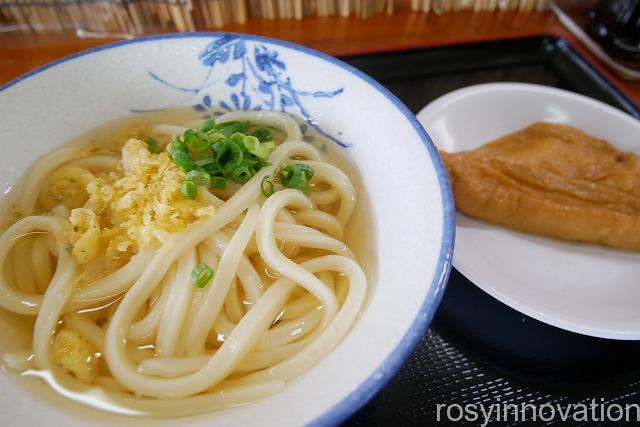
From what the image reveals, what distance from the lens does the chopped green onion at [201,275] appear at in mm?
1250

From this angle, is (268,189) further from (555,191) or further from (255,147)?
(555,191)

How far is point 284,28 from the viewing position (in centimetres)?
277

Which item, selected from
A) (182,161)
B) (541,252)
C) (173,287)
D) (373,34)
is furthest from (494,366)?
(373,34)

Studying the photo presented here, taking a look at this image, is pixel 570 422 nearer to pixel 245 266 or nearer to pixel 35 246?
→ pixel 245 266

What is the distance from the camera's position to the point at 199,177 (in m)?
1.37

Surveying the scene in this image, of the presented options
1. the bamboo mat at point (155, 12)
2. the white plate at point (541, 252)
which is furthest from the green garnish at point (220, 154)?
the bamboo mat at point (155, 12)

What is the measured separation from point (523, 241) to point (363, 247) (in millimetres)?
767

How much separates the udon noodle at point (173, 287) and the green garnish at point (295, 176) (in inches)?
0.8

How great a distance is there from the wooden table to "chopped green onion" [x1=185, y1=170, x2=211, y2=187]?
56.1 inches

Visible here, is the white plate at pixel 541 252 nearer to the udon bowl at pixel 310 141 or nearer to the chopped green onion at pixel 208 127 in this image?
the udon bowl at pixel 310 141

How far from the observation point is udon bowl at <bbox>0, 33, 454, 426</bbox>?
978 millimetres

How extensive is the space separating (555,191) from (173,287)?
1446 millimetres

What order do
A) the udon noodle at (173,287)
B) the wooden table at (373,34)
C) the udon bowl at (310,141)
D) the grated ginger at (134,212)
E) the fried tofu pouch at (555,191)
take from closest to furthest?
the udon bowl at (310,141) → the udon noodle at (173,287) → the grated ginger at (134,212) → the fried tofu pouch at (555,191) → the wooden table at (373,34)

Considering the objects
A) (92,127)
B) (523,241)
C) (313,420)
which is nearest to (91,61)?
(92,127)
